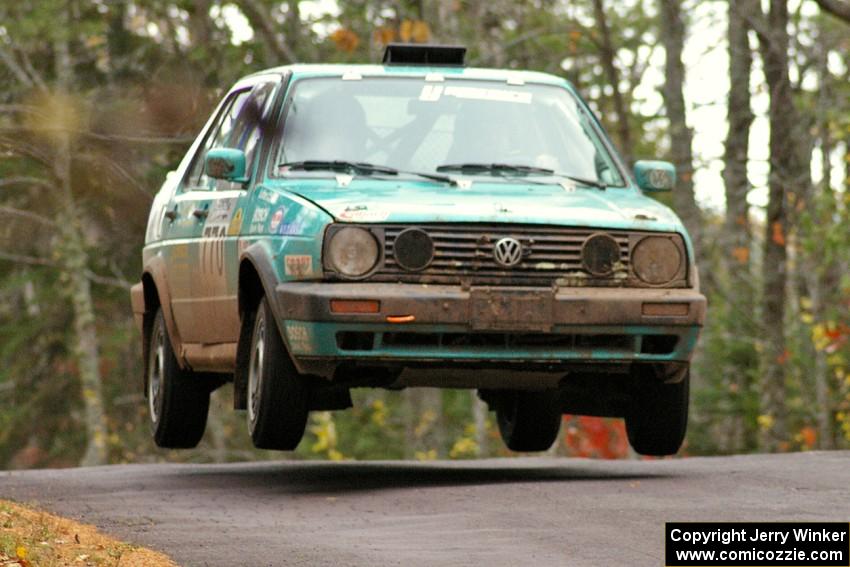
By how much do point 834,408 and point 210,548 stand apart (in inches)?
809

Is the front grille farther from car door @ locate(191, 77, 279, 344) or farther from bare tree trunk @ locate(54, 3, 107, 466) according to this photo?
bare tree trunk @ locate(54, 3, 107, 466)

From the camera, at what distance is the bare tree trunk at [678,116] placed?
91.0 feet

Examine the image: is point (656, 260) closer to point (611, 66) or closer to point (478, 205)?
point (478, 205)

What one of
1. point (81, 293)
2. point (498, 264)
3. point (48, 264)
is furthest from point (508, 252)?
point (48, 264)

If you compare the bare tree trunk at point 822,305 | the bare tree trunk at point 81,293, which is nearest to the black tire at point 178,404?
the bare tree trunk at point 822,305

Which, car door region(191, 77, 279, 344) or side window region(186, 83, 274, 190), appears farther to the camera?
side window region(186, 83, 274, 190)

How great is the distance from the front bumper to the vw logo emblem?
0.51 feet

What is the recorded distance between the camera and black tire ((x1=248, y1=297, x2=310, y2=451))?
10.0 metres

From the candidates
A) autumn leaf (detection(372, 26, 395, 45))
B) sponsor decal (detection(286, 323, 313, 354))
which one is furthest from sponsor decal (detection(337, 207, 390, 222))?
autumn leaf (detection(372, 26, 395, 45))

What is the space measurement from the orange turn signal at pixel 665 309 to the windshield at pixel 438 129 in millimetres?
1131

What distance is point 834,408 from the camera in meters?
27.5

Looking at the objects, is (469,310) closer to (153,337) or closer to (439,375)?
(439,375)

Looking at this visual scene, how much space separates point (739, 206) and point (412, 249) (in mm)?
21447

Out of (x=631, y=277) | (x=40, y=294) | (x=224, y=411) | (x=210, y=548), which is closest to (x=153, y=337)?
(x=631, y=277)
